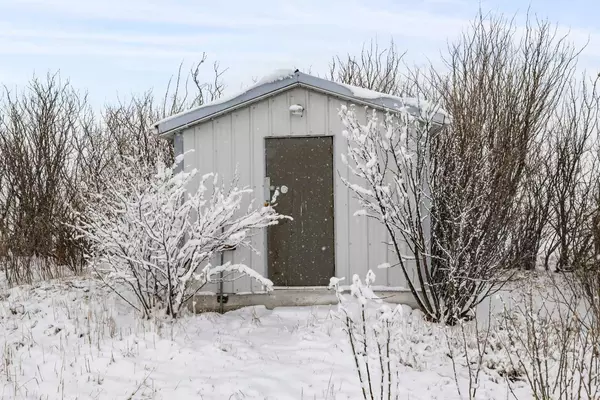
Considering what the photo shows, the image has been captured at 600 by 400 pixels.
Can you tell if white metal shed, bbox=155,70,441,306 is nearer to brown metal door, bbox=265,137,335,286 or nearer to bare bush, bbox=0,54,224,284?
brown metal door, bbox=265,137,335,286

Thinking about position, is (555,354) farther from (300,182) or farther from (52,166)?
(52,166)

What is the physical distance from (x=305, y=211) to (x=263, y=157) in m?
0.96

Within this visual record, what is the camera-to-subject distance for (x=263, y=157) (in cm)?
766

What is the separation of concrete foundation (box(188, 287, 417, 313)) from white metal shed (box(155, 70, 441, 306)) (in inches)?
4.0

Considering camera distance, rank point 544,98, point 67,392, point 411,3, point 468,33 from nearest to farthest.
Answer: point 67,392 → point 411,3 → point 544,98 → point 468,33

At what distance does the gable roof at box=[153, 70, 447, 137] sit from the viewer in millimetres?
7345

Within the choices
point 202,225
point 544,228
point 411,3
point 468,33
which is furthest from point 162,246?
point 468,33

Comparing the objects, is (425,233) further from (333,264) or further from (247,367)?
(247,367)

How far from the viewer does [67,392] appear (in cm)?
471

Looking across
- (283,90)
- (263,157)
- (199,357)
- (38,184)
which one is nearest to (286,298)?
(263,157)

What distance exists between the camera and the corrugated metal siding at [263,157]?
754 cm

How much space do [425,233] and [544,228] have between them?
251 inches

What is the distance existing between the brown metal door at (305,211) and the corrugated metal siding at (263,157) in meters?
0.12

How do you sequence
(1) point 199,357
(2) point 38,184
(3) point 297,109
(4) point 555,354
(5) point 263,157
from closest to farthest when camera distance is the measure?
(1) point 199,357, (4) point 555,354, (3) point 297,109, (5) point 263,157, (2) point 38,184
